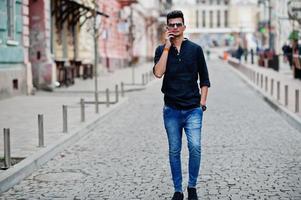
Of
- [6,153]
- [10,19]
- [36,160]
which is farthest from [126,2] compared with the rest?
[6,153]

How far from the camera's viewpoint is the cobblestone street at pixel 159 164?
7.45 metres

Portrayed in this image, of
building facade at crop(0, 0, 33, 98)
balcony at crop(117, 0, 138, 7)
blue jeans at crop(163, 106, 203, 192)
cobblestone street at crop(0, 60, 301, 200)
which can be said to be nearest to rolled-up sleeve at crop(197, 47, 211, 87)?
blue jeans at crop(163, 106, 203, 192)

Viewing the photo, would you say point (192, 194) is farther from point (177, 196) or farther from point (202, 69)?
point (202, 69)

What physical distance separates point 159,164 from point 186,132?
9.25ft

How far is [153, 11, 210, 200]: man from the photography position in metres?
6.33

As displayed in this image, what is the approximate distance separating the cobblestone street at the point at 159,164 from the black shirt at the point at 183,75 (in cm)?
125

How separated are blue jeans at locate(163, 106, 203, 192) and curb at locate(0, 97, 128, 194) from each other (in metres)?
2.18

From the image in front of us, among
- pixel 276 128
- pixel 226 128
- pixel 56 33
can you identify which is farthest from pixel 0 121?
pixel 56 33

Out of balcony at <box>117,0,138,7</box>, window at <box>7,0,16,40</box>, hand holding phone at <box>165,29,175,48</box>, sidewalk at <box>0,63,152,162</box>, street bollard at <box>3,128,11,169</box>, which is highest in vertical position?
balcony at <box>117,0,138,7</box>

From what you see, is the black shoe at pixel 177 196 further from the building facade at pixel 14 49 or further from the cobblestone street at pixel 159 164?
the building facade at pixel 14 49

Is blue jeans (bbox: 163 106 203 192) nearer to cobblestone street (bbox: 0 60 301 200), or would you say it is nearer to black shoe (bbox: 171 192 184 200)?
black shoe (bbox: 171 192 184 200)

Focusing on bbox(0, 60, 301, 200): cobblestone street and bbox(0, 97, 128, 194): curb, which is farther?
bbox(0, 97, 128, 194): curb

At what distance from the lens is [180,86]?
6.43 metres

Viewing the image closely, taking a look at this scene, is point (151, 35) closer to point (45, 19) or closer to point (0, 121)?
point (45, 19)
